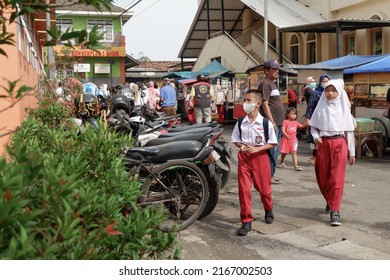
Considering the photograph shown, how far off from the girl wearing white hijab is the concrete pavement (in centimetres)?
35

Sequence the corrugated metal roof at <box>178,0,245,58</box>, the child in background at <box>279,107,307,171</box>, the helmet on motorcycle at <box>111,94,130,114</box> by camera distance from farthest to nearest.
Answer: the corrugated metal roof at <box>178,0,245,58</box> → the child in background at <box>279,107,307,171</box> → the helmet on motorcycle at <box>111,94,130,114</box>

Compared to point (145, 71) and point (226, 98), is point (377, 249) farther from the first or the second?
point (145, 71)

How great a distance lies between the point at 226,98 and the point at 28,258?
1882cm

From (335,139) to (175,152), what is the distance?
1.84 m

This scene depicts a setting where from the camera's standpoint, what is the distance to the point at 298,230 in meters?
5.64

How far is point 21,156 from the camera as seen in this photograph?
191 centimetres

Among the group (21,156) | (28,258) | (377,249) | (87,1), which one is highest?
(87,1)

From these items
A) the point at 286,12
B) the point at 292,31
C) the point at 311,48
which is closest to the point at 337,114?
the point at 292,31

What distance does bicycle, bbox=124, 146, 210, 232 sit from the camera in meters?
5.41

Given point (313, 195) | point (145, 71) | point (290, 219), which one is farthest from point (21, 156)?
point (145, 71)

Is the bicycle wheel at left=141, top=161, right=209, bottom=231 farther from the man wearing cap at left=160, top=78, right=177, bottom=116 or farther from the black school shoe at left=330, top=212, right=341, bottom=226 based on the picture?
the man wearing cap at left=160, top=78, right=177, bottom=116

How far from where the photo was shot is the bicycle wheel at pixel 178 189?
546 centimetres

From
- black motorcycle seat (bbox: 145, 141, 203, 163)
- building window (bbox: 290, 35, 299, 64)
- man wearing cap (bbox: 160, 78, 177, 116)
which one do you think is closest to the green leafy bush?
black motorcycle seat (bbox: 145, 141, 203, 163)

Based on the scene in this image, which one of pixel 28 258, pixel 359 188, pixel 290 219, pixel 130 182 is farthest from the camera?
pixel 359 188
